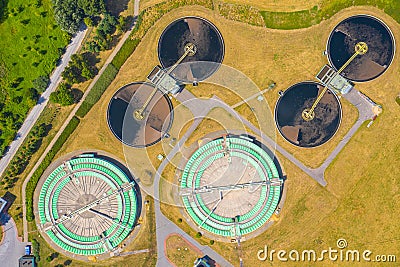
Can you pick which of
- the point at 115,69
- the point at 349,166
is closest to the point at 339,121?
the point at 349,166

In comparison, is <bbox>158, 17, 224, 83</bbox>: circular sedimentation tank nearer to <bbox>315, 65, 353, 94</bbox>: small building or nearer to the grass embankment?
the grass embankment

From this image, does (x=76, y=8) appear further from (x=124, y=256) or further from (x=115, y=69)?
(x=124, y=256)

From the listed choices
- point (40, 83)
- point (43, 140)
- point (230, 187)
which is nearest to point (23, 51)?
point (40, 83)

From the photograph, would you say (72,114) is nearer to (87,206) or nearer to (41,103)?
(41,103)

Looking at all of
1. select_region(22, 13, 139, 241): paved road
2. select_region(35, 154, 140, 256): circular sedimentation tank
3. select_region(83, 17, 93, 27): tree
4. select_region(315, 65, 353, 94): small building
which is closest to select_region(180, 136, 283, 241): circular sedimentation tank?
select_region(35, 154, 140, 256): circular sedimentation tank

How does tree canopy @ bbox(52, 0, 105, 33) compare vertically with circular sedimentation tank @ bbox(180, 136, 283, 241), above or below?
above

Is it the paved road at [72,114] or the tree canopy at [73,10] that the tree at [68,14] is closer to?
the tree canopy at [73,10]

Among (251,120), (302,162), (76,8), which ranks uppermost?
(76,8)
